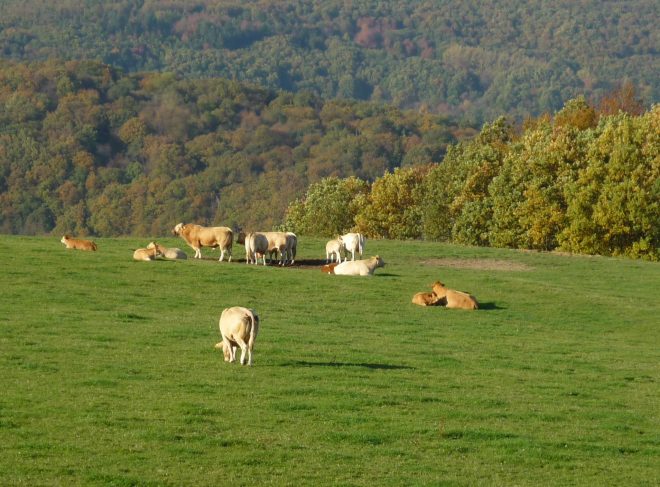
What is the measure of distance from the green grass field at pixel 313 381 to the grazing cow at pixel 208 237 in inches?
61.7

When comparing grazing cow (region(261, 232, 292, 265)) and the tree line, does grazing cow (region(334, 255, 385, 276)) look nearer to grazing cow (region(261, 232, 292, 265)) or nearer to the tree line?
grazing cow (region(261, 232, 292, 265))

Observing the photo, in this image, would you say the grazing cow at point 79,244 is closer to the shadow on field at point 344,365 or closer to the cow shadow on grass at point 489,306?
the cow shadow on grass at point 489,306

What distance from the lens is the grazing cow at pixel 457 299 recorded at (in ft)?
109

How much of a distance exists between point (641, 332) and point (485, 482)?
17366 mm

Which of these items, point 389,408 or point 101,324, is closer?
point 389,408

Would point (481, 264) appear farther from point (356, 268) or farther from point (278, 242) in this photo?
point (278, 242)

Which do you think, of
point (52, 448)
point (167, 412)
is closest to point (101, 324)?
point (167, 412)

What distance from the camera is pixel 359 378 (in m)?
21.6

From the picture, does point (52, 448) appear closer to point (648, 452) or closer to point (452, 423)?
point (452, 423)

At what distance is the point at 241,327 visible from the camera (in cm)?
2134

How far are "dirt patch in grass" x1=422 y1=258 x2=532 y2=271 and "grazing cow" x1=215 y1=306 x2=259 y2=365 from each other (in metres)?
21.8

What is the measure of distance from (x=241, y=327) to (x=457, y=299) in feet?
42.1

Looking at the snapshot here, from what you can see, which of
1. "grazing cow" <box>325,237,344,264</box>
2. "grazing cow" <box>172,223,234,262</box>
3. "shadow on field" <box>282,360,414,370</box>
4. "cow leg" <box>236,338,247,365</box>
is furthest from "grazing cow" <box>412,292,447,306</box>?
"cow leg" <box>236,338,247,365</box>

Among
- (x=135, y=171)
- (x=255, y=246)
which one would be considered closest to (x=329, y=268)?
(x=255, y=246)
